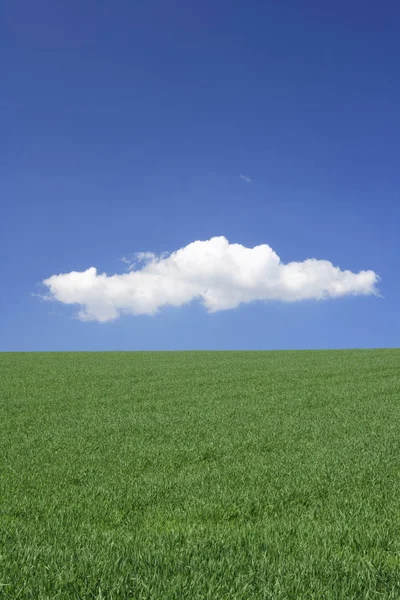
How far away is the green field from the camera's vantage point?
12.4 feet

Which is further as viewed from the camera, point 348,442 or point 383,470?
point 348,442

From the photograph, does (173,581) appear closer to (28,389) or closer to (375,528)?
(375,528)

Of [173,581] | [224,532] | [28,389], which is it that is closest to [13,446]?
[224,532]

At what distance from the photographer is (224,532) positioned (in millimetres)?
4812

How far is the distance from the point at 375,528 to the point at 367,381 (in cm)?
1416

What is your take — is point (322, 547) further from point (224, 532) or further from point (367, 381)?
point (367, 381)

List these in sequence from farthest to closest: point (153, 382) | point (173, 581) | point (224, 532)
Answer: point (153, 382), point (224, 532), point (173, 581)

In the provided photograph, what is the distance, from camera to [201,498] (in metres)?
6.12

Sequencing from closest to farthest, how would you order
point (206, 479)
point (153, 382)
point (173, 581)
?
point (173, 581) < point (206, 479) < point (153, 382)

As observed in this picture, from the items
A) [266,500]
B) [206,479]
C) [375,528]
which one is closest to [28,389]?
[206,479]

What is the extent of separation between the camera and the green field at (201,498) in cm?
378

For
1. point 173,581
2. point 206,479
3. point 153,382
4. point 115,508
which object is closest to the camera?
point 173,581

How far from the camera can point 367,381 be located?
725 inches

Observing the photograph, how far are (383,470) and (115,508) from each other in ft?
13.9
